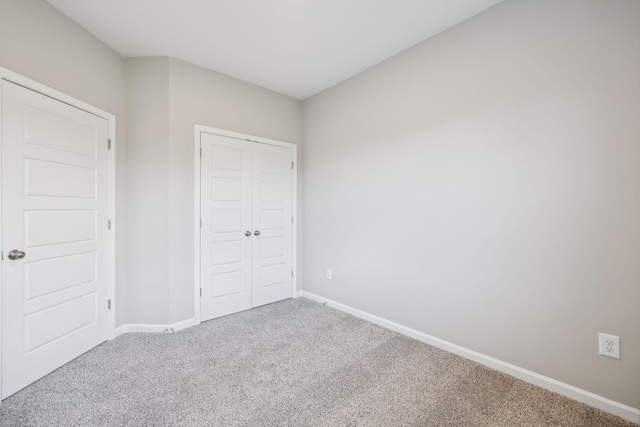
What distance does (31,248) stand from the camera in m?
1.86

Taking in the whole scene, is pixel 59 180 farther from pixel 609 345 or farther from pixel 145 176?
pixel 609 345

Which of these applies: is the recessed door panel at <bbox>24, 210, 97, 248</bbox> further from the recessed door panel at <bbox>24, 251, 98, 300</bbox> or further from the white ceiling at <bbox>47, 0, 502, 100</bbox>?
the white ceiling at <bbox>47, 0, 502, 100</bbox>

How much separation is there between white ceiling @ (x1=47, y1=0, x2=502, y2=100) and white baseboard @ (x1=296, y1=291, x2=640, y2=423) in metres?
2.69

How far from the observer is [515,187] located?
1901 millimetres

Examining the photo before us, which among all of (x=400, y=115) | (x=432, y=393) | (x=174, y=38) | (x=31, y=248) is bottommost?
(x=432, y=393)

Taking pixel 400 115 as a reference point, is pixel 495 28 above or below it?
above

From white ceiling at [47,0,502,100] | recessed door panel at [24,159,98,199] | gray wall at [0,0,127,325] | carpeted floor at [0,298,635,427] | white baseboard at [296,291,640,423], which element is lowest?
carpeted floor at [0,298,635,427]

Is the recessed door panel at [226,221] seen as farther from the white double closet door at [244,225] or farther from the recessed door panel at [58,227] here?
the recessed door panel at [58,227]

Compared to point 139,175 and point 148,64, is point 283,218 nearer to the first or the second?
point 139,175

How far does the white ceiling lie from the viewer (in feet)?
6.49

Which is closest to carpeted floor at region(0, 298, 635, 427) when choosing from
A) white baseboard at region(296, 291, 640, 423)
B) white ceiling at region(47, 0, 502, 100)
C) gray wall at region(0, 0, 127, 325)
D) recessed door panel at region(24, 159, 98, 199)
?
white baseboard at region(296, 291, 640, 423)

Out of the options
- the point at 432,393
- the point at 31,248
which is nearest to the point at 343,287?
the point at 432,393

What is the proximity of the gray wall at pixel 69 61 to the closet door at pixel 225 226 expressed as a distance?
729mm

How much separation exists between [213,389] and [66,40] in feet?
9.40
